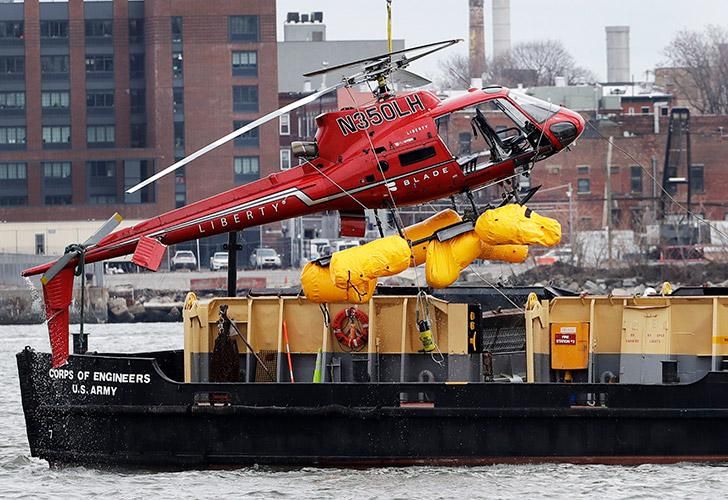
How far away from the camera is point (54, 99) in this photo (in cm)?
9919

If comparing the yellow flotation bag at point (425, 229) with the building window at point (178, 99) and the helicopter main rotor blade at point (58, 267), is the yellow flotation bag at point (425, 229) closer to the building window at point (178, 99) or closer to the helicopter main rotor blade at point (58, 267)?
the helicopter main rotor blade at point (58, 267)

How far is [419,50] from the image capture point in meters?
26.0

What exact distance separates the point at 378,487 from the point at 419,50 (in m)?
6.05

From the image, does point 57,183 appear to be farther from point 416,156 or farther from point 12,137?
point 416,156

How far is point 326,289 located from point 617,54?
123m

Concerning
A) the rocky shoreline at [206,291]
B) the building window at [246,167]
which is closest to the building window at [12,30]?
the building window at [246,167]

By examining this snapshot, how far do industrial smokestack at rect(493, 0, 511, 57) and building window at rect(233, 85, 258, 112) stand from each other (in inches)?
2230

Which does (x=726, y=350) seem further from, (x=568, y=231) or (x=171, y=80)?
(x=171, y=80)

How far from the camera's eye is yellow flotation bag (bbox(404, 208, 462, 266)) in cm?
2591

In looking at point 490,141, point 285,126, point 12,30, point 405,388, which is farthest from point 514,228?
point 285,126

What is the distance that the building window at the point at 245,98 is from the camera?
97438 mm

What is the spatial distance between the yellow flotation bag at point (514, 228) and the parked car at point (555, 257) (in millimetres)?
62977

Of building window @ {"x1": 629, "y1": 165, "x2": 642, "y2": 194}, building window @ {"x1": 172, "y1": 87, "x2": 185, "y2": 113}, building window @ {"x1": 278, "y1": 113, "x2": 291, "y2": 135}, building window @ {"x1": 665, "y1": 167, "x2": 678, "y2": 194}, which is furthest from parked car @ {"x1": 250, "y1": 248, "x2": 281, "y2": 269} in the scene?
building window @ {"x1": 665, "y1": 167, "x2": 678, "y2": 194}

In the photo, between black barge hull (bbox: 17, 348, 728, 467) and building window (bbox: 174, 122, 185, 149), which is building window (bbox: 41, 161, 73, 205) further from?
black barge hull (bbox: 17, 348, 728, 467)
